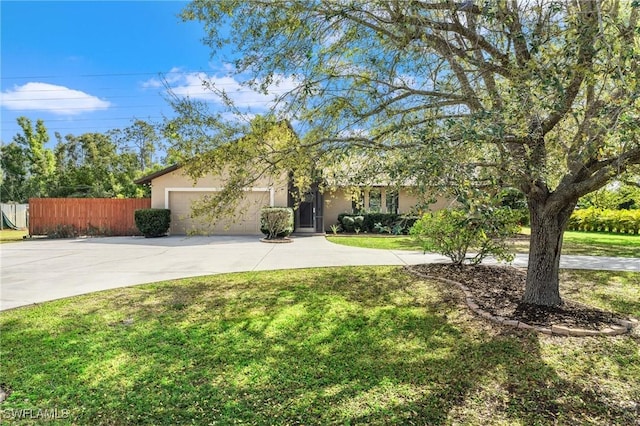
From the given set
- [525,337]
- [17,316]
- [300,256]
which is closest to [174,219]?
[300,256]

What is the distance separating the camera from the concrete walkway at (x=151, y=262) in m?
6.94

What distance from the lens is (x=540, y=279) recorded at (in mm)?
5270

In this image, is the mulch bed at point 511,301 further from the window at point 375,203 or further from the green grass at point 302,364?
the window at point 375,203

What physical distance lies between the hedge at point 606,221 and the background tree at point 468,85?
19352 mm

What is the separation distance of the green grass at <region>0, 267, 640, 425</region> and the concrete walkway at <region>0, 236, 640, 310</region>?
1335 millimetres

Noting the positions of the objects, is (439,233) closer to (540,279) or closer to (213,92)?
(540,279)

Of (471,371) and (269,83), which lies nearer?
(471,371)

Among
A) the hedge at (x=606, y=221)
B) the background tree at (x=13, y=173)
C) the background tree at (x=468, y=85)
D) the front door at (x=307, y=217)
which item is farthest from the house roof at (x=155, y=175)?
the hedge at (x=606, y=221)

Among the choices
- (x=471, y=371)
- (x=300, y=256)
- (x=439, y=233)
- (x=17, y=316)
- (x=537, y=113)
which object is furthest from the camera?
(x=300, y=256)

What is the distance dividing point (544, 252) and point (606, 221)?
21.1 metres

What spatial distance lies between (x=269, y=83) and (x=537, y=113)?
3854mm

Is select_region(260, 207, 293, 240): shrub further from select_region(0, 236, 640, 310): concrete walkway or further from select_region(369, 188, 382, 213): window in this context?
select_region(369, 188, 382, 213): window

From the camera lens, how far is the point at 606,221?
21250mm

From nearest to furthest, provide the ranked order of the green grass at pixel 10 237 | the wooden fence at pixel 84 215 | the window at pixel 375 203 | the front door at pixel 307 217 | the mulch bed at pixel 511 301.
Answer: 1. the mulch bed at pixel 511 301
2. the green grass at pixel 10 237
3. the wooden fence at pixel 84 215
4. the front door at pixel 307 217
5. the window at pixel 375 203
